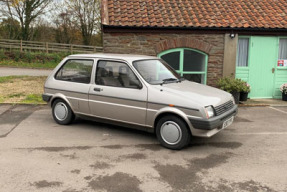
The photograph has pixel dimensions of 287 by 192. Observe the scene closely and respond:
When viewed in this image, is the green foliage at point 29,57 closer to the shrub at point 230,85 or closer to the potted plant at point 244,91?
the shrub at point 230,85

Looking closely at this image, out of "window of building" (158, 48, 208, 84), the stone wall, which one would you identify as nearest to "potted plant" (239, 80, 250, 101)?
"window of building" (158, 48, 208, 84)

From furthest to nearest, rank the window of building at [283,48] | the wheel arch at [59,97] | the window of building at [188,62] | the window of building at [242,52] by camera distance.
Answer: the window of building at [283,48] < the window of building at [242,52] < the window of building at [188,62] < the wheel arch at [59,97]

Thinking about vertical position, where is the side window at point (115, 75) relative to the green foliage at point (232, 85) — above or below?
above

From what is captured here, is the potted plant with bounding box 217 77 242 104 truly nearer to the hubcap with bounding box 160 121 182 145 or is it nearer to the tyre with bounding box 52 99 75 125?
the hubcap with bounding box 160 121 182 145

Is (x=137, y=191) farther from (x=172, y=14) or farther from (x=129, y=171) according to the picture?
(x=172, y=14)

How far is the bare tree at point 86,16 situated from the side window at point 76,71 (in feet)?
80.4

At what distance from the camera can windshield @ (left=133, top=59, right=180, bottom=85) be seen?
541 cm

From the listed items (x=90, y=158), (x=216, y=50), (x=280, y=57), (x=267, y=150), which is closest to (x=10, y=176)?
(x=90, y=158)

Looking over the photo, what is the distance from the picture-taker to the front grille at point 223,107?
4.86m

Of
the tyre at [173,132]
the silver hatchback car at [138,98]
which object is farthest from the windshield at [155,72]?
the tyre at [173,132]

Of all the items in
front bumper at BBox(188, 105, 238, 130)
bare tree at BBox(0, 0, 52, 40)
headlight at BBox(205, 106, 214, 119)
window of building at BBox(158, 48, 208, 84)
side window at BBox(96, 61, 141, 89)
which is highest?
bare tree at BBox(0, 0, 52, 40)

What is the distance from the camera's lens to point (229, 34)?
9.52 metres

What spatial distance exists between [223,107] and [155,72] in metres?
1.57

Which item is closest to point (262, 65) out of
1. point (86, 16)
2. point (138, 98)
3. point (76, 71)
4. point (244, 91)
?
point (244, 91)
